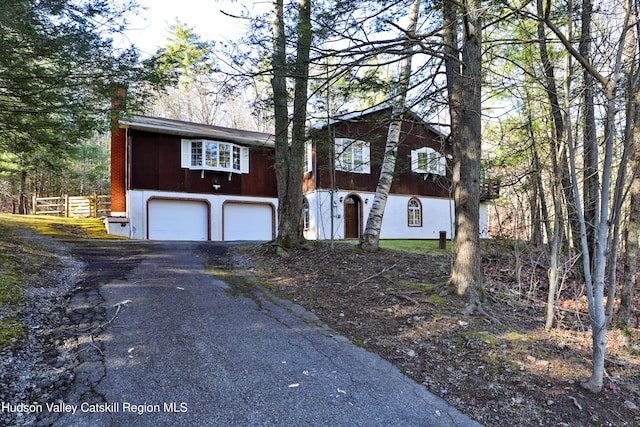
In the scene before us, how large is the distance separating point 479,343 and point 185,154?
1400 centimetres

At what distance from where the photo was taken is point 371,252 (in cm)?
881

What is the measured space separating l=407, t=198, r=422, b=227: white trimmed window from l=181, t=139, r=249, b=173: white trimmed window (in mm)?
8355

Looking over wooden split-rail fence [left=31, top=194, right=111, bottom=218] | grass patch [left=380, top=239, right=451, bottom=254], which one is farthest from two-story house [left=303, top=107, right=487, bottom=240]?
wooden split-rail fence [left=31, top=194, right=111, bottom=218]

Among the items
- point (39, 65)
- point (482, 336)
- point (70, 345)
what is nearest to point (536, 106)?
point (482, 336)

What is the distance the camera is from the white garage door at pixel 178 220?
14680 mm

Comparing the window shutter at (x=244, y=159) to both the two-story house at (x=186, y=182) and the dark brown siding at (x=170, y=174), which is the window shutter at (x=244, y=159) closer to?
the two-story house at (x=186, y=182)

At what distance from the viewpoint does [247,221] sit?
16.9m

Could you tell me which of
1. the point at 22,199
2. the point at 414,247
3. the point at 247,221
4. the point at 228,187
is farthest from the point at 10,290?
the point at 22,199

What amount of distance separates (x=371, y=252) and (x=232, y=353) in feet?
18.8

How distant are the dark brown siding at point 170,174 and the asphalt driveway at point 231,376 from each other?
9.63m

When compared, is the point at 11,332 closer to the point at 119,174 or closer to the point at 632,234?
the point at 632,234

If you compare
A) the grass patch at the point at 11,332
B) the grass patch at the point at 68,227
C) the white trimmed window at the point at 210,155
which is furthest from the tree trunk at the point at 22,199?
the grass patch at the point at 11,332

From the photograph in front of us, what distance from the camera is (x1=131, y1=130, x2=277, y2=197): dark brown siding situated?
46.7ft

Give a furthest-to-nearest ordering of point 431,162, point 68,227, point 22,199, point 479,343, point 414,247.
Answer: point 22,199
point 68,227
point 414,247
point 431,162
point 479,343
